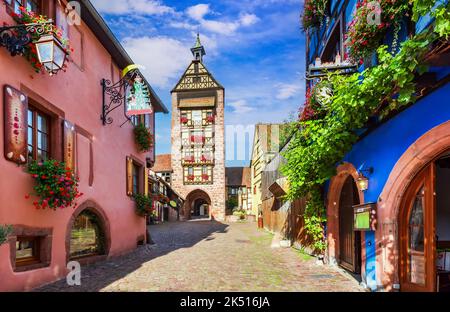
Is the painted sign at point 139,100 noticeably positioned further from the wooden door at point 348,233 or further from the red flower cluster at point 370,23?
the red flower cluster at point 370,23

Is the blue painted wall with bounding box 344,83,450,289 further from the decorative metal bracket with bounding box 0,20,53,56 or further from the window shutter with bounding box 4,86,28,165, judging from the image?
the window shutter with bounding box 4,86,28,165

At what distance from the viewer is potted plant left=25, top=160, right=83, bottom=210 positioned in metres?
6.09

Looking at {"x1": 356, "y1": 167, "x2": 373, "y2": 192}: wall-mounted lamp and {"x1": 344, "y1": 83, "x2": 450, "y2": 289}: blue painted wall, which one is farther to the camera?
{"x1": 356, "y1": 167, "x2": 373, "y2": 192}: wall-mounted lamp

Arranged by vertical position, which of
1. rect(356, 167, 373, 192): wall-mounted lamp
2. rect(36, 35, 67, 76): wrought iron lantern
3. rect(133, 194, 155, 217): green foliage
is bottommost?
rect(133, 194, 155, 217): green foliage

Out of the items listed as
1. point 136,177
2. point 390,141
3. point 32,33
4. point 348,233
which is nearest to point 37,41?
point 32,33

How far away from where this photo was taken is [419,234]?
5.16m

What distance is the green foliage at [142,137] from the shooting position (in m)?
12.5

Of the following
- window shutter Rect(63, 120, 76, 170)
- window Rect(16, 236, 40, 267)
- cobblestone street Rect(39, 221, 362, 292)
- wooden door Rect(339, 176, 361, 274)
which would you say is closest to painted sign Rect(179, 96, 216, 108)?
cobblestone street Rect(39, 221, 362, 292)

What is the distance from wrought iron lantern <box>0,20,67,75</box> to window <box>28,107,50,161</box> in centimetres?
116

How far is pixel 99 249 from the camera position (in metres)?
9.54

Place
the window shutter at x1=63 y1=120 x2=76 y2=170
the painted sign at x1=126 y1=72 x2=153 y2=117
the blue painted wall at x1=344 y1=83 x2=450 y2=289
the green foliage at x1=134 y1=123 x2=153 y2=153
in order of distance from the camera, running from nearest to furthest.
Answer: the blue painted wall at x1=344 y1=83 x2=450 y2=289 < the window shutter at x1=63 y1=120 x2=76 y2=170 < the painted sign at x1=126 y1=72 x2=153 y2=117 < the green foliage at x1=134 y1=123 x2=153 y2=153

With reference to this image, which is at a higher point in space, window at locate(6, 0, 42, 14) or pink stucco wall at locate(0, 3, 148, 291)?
window at locate(6, 0, 42, 14)
